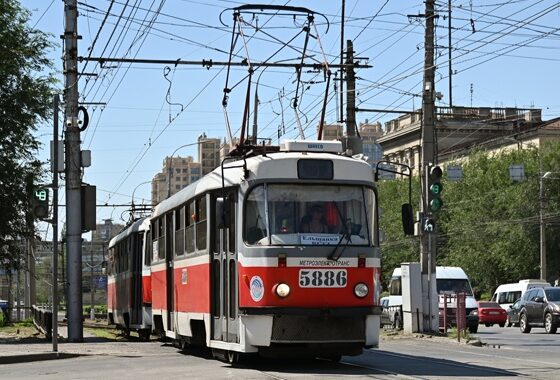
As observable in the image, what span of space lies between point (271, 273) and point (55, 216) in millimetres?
6882

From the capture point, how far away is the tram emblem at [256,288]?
17292mm

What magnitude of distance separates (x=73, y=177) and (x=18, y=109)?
4.01 m

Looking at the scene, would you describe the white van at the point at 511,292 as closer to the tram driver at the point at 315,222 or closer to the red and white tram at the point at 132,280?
the red and white tram at the point at 132,280

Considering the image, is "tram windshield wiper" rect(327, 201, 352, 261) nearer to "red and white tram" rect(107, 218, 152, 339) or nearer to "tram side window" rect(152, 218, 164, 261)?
"tram side window" rect(152, 218, 164, 261)

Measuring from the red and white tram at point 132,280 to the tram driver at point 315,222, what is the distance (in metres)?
10.3

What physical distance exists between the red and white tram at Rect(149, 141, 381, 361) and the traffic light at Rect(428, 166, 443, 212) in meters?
10.6

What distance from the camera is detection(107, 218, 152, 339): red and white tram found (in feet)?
93.1

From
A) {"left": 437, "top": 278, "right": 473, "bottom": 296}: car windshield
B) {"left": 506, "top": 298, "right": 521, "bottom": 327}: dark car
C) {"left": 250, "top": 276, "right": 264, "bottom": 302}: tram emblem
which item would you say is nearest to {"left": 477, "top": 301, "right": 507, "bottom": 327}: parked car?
{"left": 506, "top": 298, "right": 521, "bottom": 327}: dark car

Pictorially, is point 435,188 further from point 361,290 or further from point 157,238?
point 361,290

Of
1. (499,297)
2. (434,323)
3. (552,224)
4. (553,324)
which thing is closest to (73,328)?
(434,323)

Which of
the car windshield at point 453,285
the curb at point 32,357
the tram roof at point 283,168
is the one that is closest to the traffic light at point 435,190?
the curb at point 32,357

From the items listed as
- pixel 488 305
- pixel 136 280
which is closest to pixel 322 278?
pixel 136 280

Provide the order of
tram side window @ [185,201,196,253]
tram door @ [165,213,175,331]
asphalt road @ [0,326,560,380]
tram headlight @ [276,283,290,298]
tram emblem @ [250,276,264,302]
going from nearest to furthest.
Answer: asphalt road @ [0,326,560,380] < tram headlight @ [276,283,290,298] < tram emblem @ [250,276,264,302] < tram side window @ [185,201,196,253] < tram door @ [165,213,175,331]

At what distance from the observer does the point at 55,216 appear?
74.1 feet
